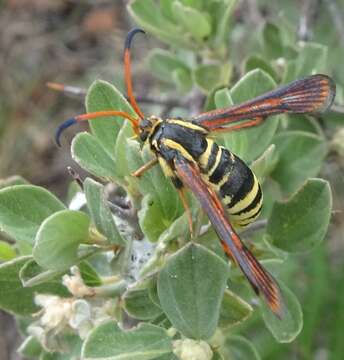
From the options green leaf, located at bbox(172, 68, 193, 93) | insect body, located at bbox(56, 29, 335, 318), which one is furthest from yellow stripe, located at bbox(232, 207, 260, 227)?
green leaf, located at bbox(172, 68, 193, 93)

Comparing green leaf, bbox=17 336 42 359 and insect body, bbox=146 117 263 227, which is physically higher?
insect body, bbox=146 117 263 227

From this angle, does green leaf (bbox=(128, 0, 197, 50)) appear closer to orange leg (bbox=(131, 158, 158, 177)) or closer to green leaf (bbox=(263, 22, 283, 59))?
green leaf (bbox=(263, 22, 283, 59))

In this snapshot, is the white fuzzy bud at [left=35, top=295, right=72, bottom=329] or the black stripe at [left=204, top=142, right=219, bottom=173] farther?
the black stripe at [left=204, top=142, right=219, bottom=173]

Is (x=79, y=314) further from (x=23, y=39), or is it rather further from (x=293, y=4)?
(x=23, y=39)

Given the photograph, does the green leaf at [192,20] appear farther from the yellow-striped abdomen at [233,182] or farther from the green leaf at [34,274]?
the green leaf at [34,274]

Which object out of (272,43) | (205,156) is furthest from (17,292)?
(272,43)

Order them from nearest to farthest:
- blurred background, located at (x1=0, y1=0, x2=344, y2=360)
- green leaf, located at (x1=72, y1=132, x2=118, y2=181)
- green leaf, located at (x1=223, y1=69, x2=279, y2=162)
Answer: green leaf, located at (x1=72, y1=132, x2=118, y2=181), green leaf, located at (x1=223, y1=69, x2=279, y2=162), blurred background, located at (x1=0, y1=0, x2=344, y2=360)

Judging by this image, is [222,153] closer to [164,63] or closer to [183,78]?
[183,78]
